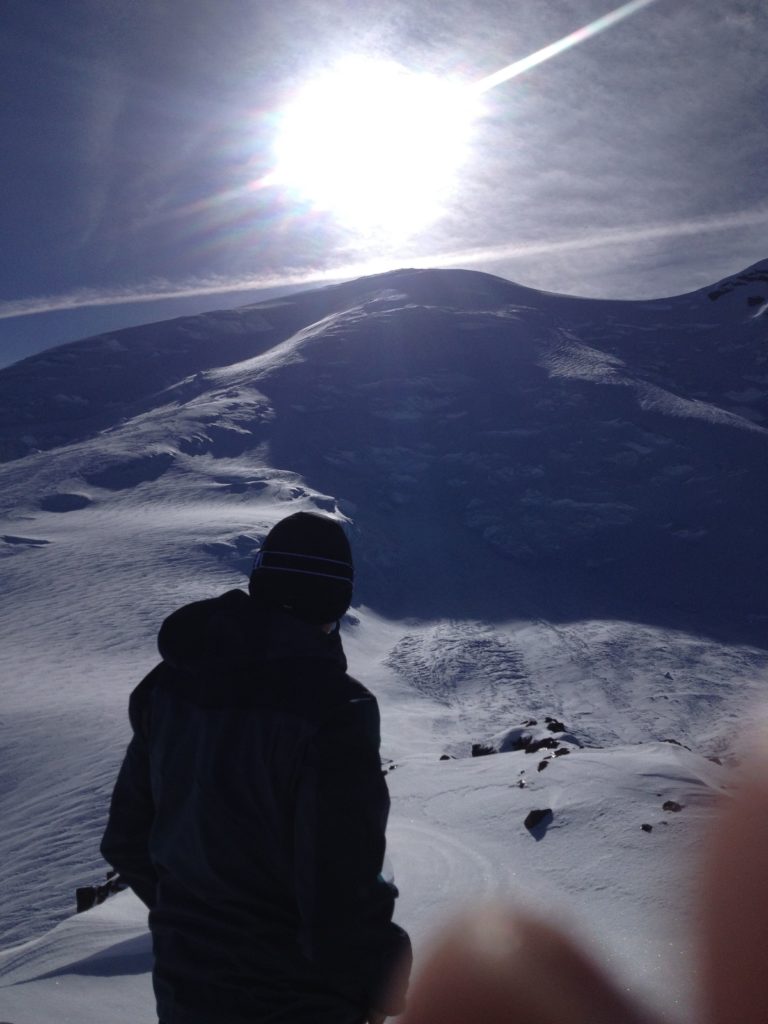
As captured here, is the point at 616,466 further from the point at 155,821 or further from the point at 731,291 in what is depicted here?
the point at 155,821

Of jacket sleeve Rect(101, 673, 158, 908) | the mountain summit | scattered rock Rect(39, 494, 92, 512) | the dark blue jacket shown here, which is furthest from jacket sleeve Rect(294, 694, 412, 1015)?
scattered rock Rect(39, 494, 92, 512)

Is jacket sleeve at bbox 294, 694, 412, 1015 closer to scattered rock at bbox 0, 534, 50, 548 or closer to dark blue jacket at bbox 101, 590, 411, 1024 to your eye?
dark blue jacket at bbox 101, 590, 411, 1024

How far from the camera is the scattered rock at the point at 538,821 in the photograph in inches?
245

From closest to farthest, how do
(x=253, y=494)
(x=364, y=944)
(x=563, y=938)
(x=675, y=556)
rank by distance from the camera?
1. (x=364, y=944)
2. (x=563, y=938)
3. (x=253, y=494)
4. (x=675, y=556)

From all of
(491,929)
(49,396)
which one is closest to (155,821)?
(491,929)

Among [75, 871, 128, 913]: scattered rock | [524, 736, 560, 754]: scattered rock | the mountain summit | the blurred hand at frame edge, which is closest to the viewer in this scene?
the blurred hand at frame edge

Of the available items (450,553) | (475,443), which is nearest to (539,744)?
(450,553)

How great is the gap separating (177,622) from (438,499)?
55531 millimetres

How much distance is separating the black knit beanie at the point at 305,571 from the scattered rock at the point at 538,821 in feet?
14.8

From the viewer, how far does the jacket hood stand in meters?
2.16

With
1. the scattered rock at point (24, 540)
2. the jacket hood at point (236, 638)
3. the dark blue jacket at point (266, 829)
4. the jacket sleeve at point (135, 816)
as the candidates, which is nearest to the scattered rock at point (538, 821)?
the jacket sleeve at point (135, 816)

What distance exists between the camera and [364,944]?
81.3 inches

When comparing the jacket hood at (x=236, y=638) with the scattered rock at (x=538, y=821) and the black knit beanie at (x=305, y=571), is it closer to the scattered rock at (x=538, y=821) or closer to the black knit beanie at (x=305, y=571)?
the black knit beanie at (x=305, y=571)

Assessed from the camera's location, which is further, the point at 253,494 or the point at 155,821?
the point at 253,494
